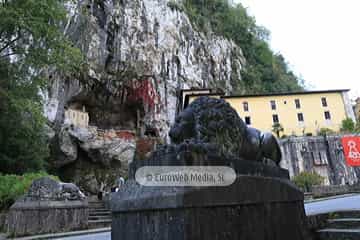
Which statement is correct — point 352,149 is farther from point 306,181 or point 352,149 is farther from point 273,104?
point 273,104

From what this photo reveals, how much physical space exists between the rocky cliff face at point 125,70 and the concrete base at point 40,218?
45.5ft

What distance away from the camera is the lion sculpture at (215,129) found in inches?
99.3

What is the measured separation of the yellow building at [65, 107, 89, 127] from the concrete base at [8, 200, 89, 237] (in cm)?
1534

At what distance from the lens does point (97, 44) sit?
23.2 metres

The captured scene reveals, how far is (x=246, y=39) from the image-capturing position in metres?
45.6

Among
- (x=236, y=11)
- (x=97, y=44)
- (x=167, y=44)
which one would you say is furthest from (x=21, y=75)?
(x=236, y=11)

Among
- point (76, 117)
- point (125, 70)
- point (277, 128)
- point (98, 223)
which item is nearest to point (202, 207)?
point (98, 223)

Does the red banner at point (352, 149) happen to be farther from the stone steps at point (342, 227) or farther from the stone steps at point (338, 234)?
the stone steps at point (338, 234)

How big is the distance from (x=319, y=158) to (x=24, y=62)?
25.6m

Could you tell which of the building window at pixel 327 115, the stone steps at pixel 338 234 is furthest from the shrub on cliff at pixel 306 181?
the stone steps at pixel 338 234

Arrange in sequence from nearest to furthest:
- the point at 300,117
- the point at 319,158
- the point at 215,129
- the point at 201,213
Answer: the point at 201,213 → the point at 215,129 → the point at 319,158 → the point at 300,117

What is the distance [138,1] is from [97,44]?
792 centimetres

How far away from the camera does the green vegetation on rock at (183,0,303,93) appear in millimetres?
39094

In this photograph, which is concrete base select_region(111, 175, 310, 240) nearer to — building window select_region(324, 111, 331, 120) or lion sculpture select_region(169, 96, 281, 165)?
lion sculpture select_region(169, 96, 281, 165)
